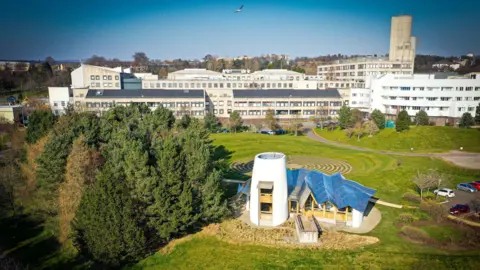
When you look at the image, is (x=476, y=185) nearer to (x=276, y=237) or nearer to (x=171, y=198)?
(x=276, y=237)

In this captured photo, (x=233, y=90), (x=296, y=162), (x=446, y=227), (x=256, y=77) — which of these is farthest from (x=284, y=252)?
(x=256, y=77)

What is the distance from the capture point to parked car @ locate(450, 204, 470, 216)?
2728 centimetres

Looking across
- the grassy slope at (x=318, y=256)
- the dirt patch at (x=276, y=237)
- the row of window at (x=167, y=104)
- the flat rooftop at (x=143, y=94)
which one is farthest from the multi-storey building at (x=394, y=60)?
the dirt patch at (x=276, y=237)

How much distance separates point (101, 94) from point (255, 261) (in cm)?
6227

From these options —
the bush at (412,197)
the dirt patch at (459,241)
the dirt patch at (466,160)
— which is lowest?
the dirt patch at (459,241)

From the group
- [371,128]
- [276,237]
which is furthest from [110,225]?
[371,128]

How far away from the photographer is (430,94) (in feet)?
215

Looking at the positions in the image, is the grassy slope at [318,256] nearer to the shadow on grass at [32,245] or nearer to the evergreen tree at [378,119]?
the shadow on grass at [32,245]

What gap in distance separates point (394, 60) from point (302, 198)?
82791 mm

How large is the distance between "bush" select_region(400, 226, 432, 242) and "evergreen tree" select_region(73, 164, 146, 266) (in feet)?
59.1

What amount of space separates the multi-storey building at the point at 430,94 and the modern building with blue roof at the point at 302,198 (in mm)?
47213

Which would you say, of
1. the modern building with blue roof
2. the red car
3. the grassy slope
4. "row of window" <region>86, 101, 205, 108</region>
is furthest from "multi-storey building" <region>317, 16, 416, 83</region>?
the modern building with blue roof

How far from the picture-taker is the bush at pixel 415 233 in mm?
23625

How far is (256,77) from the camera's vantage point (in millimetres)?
93938
